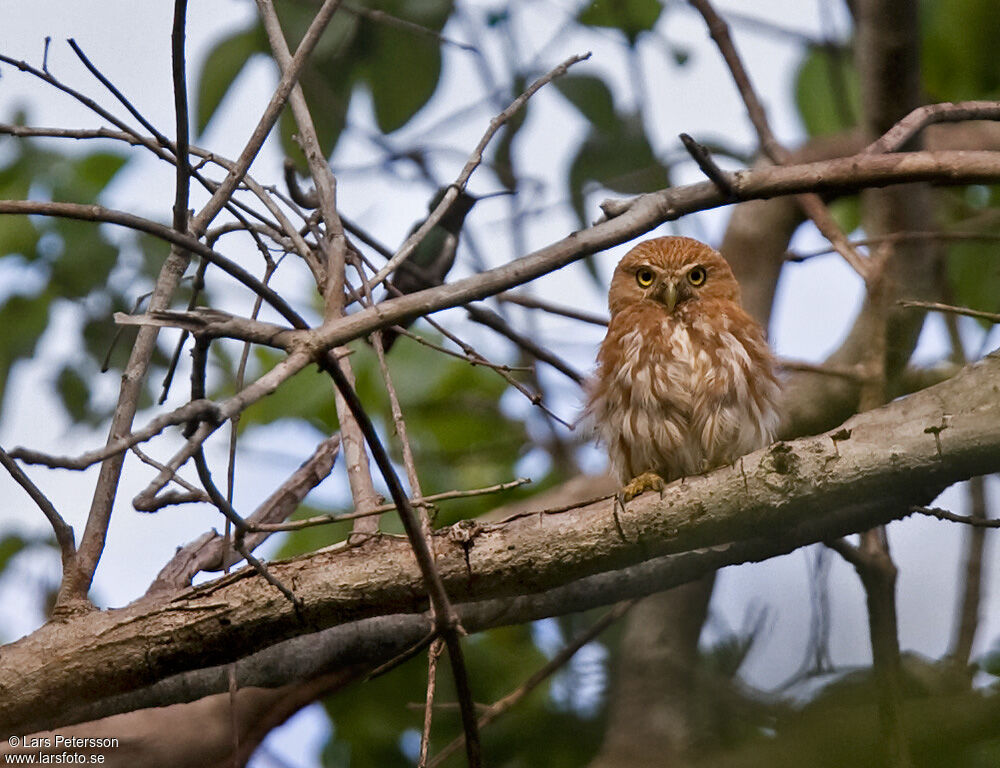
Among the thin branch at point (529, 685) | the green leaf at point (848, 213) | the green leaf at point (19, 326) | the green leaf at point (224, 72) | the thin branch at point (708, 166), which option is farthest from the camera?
the green leaf at point (848, 213)

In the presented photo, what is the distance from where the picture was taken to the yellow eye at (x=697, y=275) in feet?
18.0

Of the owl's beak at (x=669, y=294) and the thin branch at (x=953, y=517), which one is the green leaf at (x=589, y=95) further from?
the thin branch at (x=953, y=517)

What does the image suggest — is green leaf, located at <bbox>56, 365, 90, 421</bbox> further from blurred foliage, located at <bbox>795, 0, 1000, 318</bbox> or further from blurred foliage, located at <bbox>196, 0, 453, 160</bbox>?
blurred foliage, located at <bbox>795, 0, 1000, 318</bbox>

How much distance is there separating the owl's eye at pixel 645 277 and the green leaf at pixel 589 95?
857 millimetres

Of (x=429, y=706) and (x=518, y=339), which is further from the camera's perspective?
(x=518, y=339)

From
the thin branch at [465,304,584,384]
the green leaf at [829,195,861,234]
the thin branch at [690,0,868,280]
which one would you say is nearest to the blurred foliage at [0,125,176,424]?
the thin branch at [465,304,584,384]

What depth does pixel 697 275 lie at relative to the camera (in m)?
5.51

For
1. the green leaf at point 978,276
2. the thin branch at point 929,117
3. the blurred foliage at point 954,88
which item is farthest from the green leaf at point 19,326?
the green leaf at point 978,276

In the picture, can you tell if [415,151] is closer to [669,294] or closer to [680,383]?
[669,294]

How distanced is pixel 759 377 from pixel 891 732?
3407 millimetres

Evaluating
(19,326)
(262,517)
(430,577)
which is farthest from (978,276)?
(19,326)

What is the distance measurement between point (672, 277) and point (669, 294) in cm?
13

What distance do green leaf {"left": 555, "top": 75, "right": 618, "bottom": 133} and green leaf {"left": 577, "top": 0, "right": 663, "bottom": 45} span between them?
358 millimetres

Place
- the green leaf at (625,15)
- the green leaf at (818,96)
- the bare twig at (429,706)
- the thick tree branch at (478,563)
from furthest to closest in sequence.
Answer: the green leaf at (818,96), the green leaf at (625,15), the thick tree branch at (478,563), the bare twig at (429,706)
